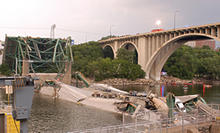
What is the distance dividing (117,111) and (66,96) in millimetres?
14796

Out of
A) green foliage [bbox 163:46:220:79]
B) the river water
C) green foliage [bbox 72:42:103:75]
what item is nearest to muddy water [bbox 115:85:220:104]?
green foliage [bbox 72:42:103:75]

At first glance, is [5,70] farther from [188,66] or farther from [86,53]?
[188,66]

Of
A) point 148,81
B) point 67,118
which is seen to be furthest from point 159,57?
point 67,118

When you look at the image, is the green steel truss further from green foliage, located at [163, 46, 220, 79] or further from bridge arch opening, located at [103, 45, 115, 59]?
green foliage, located at [163, 46, 220, 79]

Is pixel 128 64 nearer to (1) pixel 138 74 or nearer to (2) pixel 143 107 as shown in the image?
(1) pixel 138 74

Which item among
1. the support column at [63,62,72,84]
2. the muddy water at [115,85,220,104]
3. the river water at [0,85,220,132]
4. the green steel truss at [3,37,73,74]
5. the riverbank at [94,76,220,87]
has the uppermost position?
the green steel truss at [3,37,73,74]

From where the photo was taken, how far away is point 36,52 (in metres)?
66.3

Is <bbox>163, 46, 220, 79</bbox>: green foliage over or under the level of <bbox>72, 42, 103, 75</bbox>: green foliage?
under

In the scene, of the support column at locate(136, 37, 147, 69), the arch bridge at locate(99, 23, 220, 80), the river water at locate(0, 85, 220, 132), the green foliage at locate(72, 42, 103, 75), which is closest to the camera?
the river water at locate(0, 85, 220, 132)

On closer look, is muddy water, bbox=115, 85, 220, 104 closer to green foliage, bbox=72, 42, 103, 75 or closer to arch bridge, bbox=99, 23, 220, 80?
arch bridge, bbox=99, 23, 220, 80

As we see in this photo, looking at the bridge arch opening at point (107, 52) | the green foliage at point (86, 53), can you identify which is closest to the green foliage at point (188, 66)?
the bridge arch opening at point (107, 52)

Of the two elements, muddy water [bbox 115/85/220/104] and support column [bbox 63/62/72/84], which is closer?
muddy water [bbox 115/85/220/104]

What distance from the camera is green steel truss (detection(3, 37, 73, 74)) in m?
64.9

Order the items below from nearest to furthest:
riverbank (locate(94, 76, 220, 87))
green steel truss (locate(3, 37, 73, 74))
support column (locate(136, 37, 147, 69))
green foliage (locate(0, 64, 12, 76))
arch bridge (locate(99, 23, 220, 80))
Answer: green steel truss (locate(3, 37, 73, 74))
arch bridge (locate(99, 23, 220, 80))
green foliage (locate(0, 64, 12, 76))
riverbank (locate(94, 76, 220, 87))
support column (locate(136, 37, 147, 69))
